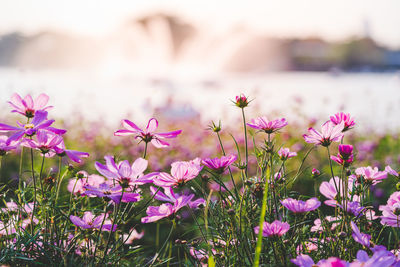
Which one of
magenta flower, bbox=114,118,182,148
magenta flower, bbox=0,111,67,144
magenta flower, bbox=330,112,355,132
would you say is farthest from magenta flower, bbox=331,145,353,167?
magenta flower, bbox=0,111,67,144

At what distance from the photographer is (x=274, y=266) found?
0.79 meters

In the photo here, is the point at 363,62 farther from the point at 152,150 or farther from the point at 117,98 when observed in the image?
the point at 152,150

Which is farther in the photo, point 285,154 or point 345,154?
point 285,154

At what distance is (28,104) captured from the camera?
960mm

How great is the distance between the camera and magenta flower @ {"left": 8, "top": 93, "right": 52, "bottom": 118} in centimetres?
95

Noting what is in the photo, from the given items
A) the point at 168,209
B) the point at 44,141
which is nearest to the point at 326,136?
the point at 168,209

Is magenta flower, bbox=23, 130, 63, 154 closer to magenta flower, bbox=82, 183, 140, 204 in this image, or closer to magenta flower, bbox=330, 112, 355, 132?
magenta flower, bbox=82, 183, 140, 204

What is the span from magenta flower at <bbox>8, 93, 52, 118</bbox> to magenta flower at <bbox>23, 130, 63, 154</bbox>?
125mm

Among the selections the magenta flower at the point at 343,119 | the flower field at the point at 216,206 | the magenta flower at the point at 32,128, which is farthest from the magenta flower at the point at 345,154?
the magenta flower at the point at 32,128

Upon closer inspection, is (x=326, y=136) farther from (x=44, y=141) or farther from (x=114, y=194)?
(x=44, y=141)

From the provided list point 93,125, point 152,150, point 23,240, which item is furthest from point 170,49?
point 23,240

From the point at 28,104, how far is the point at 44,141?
→ 0.17 meters

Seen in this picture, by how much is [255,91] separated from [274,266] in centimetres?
258

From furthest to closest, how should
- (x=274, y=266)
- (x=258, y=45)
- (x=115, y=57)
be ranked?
(x=258, y=45) < (x=115, y=57) < (x=274, y=266)
